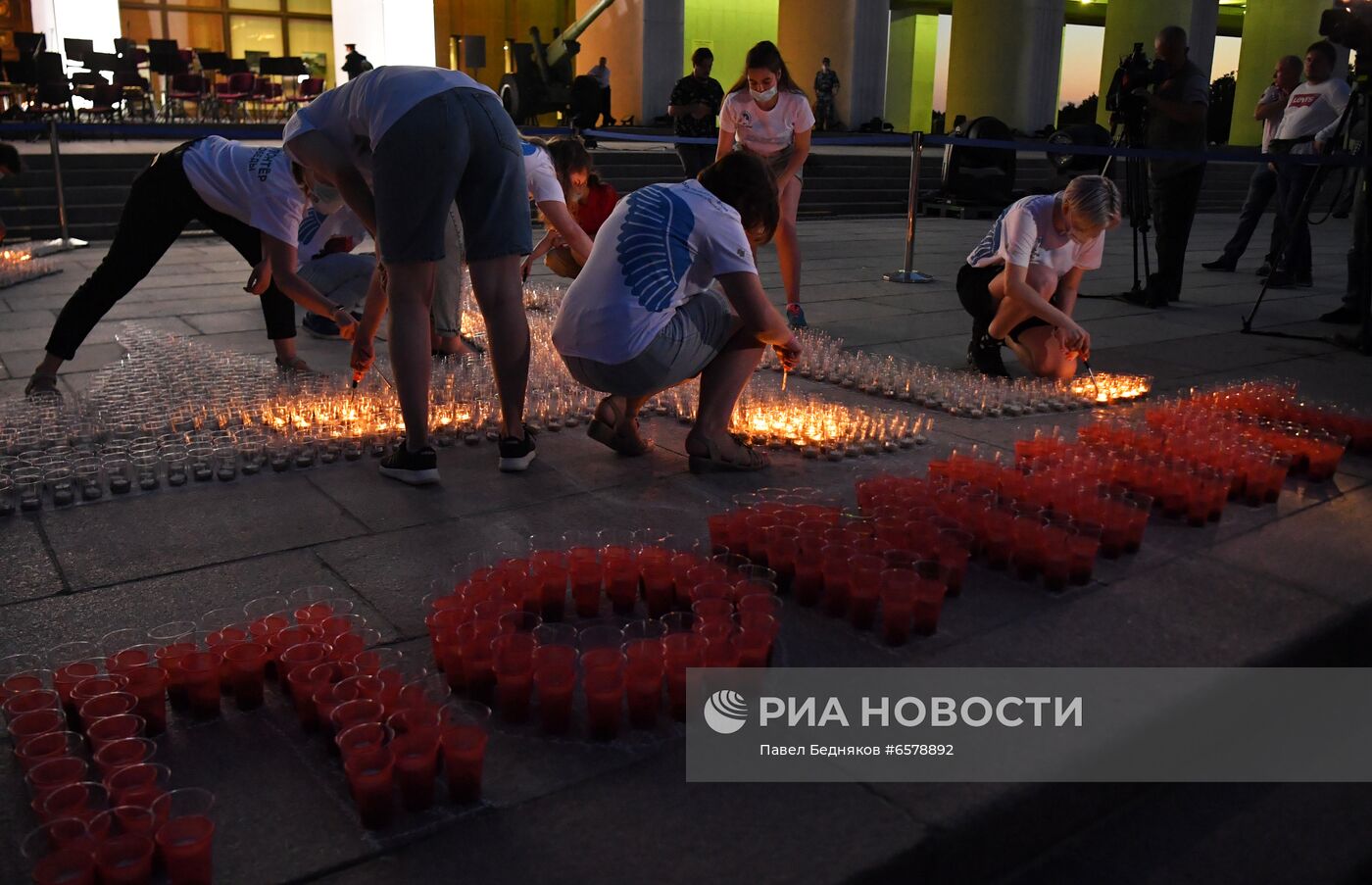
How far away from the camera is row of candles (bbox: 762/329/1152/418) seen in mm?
5012

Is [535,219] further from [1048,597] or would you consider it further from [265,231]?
[1048,597]

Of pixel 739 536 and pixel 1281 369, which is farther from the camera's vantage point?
pixel 1281 369

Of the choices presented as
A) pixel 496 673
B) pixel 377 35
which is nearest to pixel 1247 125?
pixel 377 35

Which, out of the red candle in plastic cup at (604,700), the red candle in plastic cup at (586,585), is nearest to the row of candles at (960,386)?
the red candle in plastic cup at (586,585)

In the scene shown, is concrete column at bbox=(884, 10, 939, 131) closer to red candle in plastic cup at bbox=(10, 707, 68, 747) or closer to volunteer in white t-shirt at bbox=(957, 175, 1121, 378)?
volunteer in white t-shirt at bbox=(957, 175, 1121, 378)

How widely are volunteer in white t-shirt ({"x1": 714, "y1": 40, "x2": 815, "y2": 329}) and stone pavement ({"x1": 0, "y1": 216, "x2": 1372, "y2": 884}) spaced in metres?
1.68

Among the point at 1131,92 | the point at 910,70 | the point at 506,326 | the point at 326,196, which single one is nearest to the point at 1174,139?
the point at 1131,92

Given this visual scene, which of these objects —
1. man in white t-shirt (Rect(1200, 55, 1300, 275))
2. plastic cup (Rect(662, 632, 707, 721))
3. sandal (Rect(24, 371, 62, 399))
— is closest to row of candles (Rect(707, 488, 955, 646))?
plastic cup (Rect(662, 632, 707, 721))

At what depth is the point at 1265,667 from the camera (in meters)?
2.68

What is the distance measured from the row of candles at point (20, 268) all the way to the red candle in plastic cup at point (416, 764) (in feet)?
25.1

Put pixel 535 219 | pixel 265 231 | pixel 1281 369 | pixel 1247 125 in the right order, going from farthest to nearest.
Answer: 1. pixel 1247 125
2. pixel 535 219
3. pixel 1281 369
4. pixel 265 231

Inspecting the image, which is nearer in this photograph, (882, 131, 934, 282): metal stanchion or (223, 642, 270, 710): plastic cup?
(223, 642, 270, 710): plastic cup

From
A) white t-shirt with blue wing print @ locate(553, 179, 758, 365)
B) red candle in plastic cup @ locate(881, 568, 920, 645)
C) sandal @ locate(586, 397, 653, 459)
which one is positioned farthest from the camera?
sandal @ locate(586, 397, 653, 459)

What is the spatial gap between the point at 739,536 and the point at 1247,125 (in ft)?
101
